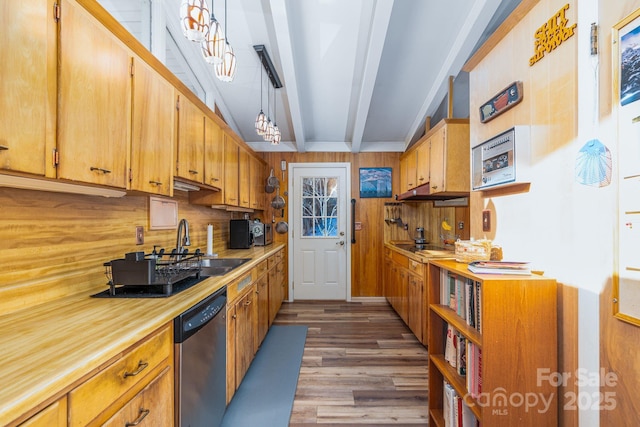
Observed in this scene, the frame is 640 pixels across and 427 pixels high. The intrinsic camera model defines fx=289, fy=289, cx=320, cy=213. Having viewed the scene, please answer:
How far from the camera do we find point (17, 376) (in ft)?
2.39

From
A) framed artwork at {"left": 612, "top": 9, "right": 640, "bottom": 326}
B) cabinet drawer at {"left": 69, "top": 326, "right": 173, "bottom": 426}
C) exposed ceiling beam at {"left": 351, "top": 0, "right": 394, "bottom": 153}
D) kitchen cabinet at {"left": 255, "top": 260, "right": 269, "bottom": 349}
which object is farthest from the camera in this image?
kitchen cabinet at {"left": 255, "top": 260, "right": 269, "bottom": 349}

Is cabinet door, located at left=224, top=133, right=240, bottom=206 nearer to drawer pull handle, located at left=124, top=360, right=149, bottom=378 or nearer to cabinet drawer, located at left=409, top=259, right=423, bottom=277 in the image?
drawer pull handle, located at left=124, top=360, right=149, bottom=378

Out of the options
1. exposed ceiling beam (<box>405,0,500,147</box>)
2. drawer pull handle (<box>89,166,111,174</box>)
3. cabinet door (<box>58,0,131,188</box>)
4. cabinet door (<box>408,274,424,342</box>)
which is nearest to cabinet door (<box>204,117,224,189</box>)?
cabinet door (<box>58,0,131,188</box>)

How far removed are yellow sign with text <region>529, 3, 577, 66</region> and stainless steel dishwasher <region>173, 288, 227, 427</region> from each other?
2.15 metres

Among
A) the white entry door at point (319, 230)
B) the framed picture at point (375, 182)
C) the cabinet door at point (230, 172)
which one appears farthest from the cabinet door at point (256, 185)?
the framed picture at point (375, 182)

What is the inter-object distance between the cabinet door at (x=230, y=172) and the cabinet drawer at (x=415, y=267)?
6.75 ft

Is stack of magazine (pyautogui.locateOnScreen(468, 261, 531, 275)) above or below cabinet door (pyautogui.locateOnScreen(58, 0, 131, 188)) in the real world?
below

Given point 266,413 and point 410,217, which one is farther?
point 410,217

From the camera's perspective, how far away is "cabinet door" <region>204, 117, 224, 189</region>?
8.01 ft

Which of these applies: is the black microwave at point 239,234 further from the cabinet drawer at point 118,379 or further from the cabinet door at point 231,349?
the cabinet drawer at point 118,379

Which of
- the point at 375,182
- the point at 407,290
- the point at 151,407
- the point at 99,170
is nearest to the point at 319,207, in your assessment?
the point at 375,182

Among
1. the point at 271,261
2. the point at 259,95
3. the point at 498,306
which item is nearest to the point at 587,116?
the point at 498,306

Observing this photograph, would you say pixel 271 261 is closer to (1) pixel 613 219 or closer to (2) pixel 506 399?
(2) pixel 506 399

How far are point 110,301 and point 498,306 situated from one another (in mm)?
1792
